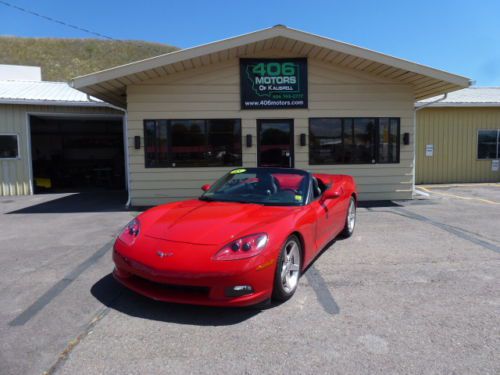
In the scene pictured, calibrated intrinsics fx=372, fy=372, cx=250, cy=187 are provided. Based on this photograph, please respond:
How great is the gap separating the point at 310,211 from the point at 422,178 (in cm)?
1199

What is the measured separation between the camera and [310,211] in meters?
4.22

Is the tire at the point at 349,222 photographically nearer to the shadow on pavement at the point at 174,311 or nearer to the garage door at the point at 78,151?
the shadow on pavement at the point at 174,311

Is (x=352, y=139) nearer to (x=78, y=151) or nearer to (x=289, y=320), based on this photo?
(x=289, y=320)

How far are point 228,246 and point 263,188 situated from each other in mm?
1583

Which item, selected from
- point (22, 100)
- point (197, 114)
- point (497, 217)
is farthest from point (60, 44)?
point (497, 217)

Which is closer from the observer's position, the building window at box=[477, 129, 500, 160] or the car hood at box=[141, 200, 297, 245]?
the car hood at box=[141, 200, 297, 245]

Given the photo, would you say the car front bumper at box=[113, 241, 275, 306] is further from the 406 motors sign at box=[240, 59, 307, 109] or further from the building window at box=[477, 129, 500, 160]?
the building window at box=[477, 129, 500, 160]

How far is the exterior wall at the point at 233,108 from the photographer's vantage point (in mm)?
9414

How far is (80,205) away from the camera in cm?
1016

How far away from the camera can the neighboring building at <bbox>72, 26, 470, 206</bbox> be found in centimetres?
940

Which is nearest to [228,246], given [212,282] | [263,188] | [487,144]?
[212,282]

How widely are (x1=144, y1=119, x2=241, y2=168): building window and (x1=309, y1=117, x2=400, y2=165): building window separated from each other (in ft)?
6.82

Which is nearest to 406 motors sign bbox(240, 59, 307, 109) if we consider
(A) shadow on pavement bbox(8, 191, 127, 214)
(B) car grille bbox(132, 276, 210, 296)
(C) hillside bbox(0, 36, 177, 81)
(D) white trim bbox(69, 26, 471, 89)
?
(D) white trim bbox(69, 26, 471, 89)

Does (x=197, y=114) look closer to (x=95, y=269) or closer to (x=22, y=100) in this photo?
(x=95, y=269)
